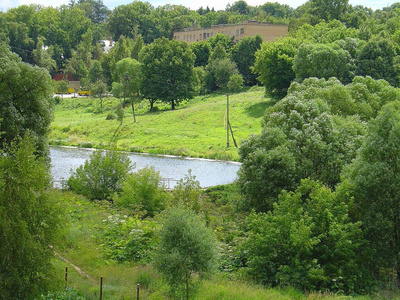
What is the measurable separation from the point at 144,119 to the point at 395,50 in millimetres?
35251

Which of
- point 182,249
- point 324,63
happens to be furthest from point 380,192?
point 324,63

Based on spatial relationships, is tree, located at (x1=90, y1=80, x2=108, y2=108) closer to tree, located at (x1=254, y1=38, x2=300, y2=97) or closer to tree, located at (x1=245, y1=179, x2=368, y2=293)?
tree, located at (x1=254, y1=38, x2=300, y2=97)

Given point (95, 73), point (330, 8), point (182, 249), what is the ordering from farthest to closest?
point (330, 8), point (95, 73), point (182, 249)

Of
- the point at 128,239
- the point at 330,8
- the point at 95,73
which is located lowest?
the point at 128,239

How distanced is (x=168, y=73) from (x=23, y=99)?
50.4 m

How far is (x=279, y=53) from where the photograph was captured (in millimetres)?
75000

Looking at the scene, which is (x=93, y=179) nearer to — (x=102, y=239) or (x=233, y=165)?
(x=102, y=239)

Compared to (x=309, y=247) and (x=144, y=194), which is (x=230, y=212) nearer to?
(x=144, y=194)

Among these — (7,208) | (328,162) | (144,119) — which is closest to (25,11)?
(144,119)

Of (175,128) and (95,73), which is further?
(95,73)

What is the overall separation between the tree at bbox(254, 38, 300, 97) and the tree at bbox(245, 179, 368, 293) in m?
52.8

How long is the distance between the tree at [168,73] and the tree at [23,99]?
47525mm

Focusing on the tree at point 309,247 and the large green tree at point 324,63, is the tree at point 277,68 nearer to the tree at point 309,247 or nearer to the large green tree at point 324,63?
the large green tree at point 324,63

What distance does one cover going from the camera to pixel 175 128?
67750mm
